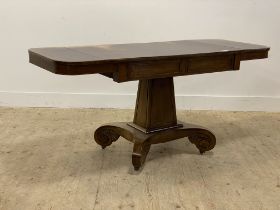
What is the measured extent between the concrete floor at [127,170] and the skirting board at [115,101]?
1.16ft

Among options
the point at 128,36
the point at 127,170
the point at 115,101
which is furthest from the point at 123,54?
the point at 115,101

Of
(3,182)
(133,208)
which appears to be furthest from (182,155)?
(3,182)

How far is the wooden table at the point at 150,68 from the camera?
6.91ft

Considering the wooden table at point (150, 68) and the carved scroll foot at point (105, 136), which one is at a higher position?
the wooden table at point (150, 68)

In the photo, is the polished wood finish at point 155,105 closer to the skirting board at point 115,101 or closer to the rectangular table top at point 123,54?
the rectangular table top at point 123,54

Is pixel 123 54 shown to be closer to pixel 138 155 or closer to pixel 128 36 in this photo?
pixel 138 155

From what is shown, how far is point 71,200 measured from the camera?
7.13 feet

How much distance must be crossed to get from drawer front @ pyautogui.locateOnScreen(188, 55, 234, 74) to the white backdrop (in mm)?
1274

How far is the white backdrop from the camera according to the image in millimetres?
3697

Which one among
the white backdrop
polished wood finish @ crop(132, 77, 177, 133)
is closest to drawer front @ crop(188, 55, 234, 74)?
polished wood finish @ crop(132, 77, 177, 133)

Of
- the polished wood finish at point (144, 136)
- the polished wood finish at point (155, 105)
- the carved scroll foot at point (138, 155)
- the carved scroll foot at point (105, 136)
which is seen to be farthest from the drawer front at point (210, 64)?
the carved scroll foot at point (105, 136)

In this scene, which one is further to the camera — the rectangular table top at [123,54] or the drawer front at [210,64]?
the drawer front at [210,64]

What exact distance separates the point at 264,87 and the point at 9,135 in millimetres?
2381

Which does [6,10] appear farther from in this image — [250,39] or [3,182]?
[250,39]
